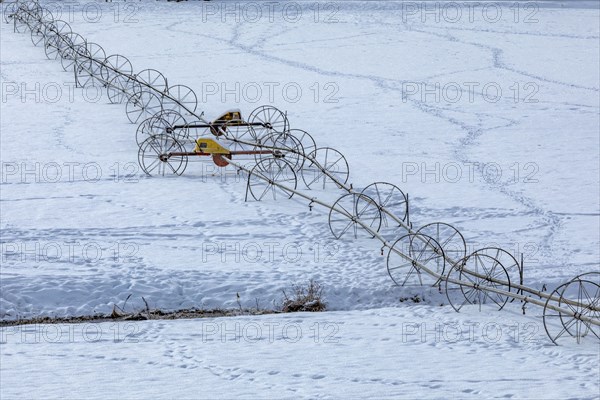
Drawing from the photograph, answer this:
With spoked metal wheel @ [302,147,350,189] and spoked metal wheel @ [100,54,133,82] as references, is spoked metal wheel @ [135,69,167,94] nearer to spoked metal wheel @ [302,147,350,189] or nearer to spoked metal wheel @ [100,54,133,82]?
spoked metal wheel @ [100,54,133,82]

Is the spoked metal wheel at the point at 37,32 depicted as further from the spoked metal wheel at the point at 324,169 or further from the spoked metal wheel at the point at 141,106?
the spoked metal wheel at the point at 324,169

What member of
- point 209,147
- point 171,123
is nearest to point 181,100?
point 171,123

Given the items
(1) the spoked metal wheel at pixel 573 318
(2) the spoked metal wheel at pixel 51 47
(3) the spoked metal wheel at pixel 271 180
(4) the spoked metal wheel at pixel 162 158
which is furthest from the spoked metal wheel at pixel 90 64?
(1) the spoked metal wheel at pixel 573 318

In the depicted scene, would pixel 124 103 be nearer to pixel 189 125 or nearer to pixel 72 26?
pixel 189 125

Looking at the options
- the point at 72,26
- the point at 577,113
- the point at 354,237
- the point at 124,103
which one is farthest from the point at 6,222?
the point at 72,26

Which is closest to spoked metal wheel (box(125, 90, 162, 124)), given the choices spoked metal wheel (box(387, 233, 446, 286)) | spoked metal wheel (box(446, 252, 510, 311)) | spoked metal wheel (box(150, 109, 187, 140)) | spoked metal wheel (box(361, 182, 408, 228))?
spoked metal wheel (box(150, 109, 187, 140))

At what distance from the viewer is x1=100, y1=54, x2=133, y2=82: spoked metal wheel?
52.0 feet

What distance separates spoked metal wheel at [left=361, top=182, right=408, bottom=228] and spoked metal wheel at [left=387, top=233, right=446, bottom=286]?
0.58 metres

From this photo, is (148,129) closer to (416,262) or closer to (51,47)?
(51,47)

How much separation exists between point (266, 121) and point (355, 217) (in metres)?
4.17

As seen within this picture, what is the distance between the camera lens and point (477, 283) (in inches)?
358

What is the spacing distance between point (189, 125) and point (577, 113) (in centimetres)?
538

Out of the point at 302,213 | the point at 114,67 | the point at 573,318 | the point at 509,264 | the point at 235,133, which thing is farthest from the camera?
the point at 114,67

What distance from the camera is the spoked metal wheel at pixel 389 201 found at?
34.8 feet
